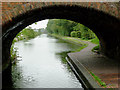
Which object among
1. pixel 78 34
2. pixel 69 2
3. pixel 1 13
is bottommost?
pixel 78 34

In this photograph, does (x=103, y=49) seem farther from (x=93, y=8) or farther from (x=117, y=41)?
(x=93, y=8)

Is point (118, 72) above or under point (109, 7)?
under

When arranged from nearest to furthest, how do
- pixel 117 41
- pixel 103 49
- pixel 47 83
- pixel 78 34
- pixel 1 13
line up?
pixel 1 13, pixel 47 83, pixel 117 41, pixel 103 49, pixel 78 34

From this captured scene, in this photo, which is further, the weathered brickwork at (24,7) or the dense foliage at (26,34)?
the dense foliage at (26,34)

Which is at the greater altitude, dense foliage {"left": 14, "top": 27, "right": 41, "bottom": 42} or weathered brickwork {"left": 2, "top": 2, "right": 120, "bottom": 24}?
weathered brickwork {"left": 2, "top": 2, "right": 120, "bottom": 24}

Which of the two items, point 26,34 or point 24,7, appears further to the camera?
point 26,34

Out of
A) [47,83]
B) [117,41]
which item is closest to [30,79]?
[47,83]

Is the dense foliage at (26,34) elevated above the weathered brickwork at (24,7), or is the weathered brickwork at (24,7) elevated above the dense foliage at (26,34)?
the weathered brickwork at (24,7)

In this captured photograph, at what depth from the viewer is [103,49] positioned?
13.7 metres

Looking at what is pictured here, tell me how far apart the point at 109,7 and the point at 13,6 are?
329cm

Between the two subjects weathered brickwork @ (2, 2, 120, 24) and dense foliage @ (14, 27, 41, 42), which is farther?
dense foliage @ (14, 27, 41, 42)

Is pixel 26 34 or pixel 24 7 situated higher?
pixel 24 7

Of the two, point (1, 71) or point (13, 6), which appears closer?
point (13, 6)

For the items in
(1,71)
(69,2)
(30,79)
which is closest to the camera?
(69,2)
